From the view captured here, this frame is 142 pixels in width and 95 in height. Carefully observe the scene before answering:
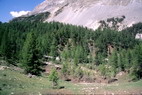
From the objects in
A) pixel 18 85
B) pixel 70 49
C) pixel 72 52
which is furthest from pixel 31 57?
pixel 70 49

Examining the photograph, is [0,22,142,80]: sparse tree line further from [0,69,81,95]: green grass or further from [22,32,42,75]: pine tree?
[0,69,81,95]: green grass

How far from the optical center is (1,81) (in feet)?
137

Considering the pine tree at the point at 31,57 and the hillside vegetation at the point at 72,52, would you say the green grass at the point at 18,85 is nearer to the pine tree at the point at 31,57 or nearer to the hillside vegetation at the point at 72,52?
the hillside vegetation at the point at 72,52

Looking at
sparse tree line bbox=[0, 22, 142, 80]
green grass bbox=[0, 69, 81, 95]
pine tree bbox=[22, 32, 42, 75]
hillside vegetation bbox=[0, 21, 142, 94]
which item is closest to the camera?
green grass bbox=[0, 69, 81, 95]

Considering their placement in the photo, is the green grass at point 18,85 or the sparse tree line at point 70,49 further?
the sparse tree line at point 70,49

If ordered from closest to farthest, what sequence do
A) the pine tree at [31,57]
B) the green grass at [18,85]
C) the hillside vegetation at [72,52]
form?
the green grass at [18,85] < the pine tree at [31,57] < the hillside vegetation at [72,52]

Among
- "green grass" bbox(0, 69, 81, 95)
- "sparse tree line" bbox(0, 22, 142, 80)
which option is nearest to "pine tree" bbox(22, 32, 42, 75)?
"sparse tree line" bbox(0, 22, 142, 80)

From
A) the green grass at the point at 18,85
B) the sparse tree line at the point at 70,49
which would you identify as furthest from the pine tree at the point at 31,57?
the green grass at the point at 18,85

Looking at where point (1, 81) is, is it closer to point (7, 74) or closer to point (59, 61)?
point (7, 74)

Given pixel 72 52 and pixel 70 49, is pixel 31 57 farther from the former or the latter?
pixel 70 49

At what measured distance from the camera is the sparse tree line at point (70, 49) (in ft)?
203

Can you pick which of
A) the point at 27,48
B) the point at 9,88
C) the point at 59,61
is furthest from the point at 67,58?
the point at 9,88

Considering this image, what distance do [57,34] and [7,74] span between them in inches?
3433

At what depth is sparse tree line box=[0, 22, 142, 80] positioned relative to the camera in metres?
61.8
